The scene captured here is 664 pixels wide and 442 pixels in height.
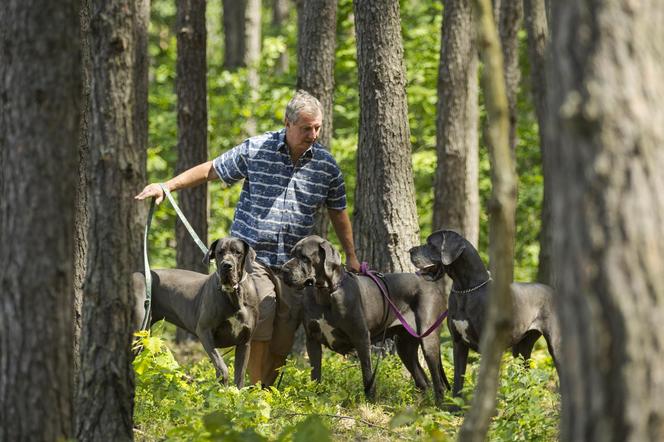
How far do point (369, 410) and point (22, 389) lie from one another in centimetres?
408

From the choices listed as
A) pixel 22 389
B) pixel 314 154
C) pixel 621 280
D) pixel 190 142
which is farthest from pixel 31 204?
pixel 190 142

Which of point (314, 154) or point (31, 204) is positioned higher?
point (314, 154)

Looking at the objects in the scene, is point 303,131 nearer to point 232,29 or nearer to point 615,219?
point 615,219

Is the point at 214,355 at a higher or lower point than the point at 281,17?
lower

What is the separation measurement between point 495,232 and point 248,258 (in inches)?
164

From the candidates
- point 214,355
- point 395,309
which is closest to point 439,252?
point 395,309

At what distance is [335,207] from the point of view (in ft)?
30.1

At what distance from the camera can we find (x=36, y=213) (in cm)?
503

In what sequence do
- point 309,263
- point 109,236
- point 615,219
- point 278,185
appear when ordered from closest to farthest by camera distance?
point 615,219 < point 109,236 < point 309,263 < point 278,185

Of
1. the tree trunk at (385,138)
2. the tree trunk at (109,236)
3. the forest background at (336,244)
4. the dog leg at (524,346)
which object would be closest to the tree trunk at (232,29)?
the forest background at (336,244)

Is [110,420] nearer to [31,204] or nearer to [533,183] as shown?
[31,204]

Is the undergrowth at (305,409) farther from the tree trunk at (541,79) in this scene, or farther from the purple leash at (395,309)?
the tree trunk at (541,79)

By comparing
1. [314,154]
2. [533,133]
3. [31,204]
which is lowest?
[31,204]

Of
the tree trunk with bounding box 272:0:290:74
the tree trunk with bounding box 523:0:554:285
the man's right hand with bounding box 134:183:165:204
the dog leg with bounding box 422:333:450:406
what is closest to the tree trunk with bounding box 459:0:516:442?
the man's right hand with bounding box 134:183:165:204
